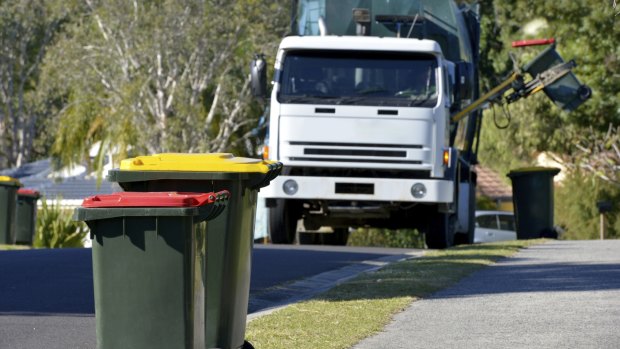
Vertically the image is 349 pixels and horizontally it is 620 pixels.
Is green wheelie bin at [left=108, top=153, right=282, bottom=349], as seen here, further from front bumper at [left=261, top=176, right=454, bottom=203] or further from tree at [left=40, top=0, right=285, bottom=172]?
tree at [left=40, top=0, right=285, bottom=172]

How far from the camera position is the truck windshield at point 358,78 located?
18531 millimetres

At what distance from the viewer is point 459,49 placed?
20.9 metres

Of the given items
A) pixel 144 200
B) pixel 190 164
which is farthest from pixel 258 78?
pixel 144 200

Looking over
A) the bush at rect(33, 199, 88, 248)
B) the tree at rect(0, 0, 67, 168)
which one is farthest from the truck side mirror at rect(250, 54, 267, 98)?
the tree at rect(0, 0, 67, 168)

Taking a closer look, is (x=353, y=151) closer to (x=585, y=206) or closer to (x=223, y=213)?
(x=223, y=213)

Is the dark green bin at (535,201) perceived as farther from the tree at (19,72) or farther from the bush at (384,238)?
the tree at (19,72)

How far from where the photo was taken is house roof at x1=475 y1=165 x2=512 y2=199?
175 feet

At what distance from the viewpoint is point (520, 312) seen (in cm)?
1028

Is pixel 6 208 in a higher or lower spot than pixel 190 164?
lower

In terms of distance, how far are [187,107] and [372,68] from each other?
19945mm

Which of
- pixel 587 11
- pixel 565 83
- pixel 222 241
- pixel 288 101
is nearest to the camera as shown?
pixel 222 241

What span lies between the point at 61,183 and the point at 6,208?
2611 centimetres

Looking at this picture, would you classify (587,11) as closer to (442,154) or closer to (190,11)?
(190,11)

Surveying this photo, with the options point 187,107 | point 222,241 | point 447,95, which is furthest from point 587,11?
point 222,241
